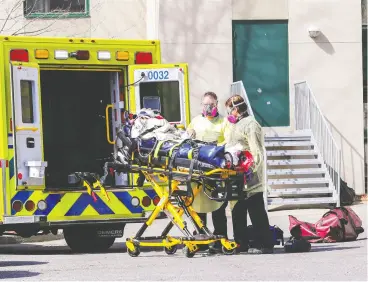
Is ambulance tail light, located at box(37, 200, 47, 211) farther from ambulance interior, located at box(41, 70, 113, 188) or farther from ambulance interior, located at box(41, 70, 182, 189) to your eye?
ambulance interior, located at box(41, 70, 113, 188)

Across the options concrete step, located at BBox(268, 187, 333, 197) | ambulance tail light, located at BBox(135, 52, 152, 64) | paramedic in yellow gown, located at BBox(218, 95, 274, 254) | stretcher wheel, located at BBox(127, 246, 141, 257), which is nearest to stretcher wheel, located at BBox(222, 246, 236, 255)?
paramedic in yellow gown, located at BBox(218, 95, 274, 254)

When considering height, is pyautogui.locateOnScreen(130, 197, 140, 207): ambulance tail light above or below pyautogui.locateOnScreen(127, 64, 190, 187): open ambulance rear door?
below

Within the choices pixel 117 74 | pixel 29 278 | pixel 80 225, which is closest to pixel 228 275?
pixel 29 278

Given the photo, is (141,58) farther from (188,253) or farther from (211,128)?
(188,253)

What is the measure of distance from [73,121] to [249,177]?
3.57m

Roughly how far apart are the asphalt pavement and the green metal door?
873 centimetres

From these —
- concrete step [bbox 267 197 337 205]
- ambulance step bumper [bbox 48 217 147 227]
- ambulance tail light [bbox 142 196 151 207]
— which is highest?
ambulance tail light [bbox 142 196 151 207]

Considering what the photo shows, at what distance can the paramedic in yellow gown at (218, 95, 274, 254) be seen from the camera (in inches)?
502

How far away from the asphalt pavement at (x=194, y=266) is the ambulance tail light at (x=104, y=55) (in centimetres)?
240

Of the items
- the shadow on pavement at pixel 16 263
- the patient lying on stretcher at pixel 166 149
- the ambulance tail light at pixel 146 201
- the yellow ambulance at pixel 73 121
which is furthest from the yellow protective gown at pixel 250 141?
the shadow on pavement at pixel 16 263

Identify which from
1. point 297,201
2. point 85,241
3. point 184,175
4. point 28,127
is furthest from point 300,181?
point 184,175

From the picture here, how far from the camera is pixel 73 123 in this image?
50.5ft

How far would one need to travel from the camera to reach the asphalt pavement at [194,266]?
34.7ft

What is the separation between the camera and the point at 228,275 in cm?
1060
